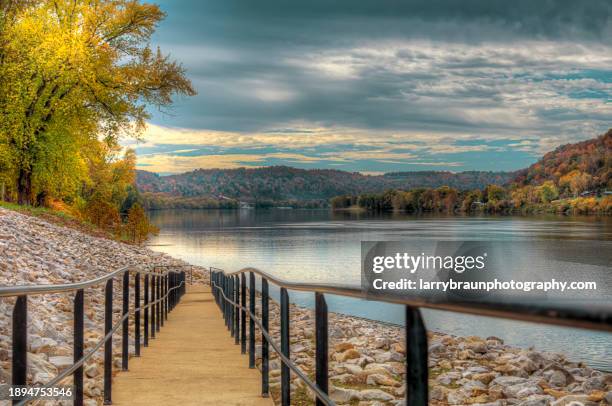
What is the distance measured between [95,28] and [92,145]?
8807mm

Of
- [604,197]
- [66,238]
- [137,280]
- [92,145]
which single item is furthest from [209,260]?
[604,197]

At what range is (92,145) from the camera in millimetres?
39812

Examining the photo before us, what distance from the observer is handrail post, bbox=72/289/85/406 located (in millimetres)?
4613

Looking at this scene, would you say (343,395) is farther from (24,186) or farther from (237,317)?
(24,186)

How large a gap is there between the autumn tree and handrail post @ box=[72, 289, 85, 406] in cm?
2764

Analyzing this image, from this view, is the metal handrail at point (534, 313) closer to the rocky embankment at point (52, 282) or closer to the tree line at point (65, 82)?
the rocky embankment at point (52, 282)

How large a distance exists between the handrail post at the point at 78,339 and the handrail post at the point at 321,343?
5.93ft

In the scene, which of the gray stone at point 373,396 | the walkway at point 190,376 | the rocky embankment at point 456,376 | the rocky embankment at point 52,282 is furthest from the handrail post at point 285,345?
the rocky embankment at point 52,282

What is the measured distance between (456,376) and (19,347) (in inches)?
330

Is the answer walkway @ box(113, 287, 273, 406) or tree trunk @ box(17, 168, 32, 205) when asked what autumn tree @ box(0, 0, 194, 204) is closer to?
tree trunk @ box(17, 168, 32, 205)

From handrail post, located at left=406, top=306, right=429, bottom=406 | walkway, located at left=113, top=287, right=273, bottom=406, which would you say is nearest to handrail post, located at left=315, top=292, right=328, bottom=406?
handrail post, located at left=406, top=306, right=429, bottom=406

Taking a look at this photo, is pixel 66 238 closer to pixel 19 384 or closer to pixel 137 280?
pixel 137 280

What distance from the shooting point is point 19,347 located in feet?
10.5

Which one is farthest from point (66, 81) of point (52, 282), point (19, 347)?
point (19, 347)
